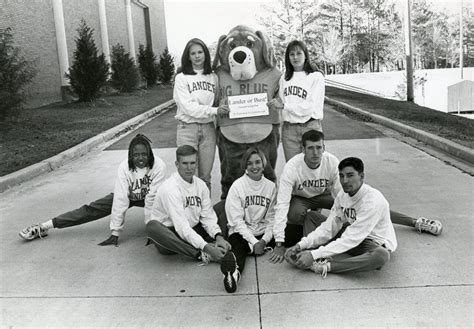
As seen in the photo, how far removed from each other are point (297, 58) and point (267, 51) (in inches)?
14.8

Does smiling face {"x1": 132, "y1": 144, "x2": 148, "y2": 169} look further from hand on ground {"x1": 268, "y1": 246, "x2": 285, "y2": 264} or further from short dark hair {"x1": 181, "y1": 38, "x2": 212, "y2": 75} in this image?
hand on ground {"x1": 268, "y1": 246, "x2": 285, "y2": 264}

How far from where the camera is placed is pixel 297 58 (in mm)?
Answer: 5078

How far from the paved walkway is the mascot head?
186 cm

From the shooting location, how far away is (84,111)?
639 inches

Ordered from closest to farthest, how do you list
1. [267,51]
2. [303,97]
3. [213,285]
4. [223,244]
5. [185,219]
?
[213,285]
[223,244]
[185,219]
[303,97]
[267,51]

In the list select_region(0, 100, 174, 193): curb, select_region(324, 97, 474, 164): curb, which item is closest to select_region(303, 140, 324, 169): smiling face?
select_region(324, 97, 474, 164): curb

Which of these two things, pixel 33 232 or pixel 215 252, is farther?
pixel 33 232

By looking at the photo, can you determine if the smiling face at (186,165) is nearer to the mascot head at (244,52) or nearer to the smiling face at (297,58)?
the mascot head at (244,52)

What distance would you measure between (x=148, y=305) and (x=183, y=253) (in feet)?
2.54

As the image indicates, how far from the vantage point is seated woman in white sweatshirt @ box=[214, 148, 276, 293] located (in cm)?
434

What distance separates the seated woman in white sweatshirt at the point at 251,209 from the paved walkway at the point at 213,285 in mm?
181

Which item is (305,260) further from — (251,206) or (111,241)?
(111,241)

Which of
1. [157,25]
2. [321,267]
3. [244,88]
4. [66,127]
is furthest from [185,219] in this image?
[157,25]

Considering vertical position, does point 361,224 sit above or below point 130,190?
below
